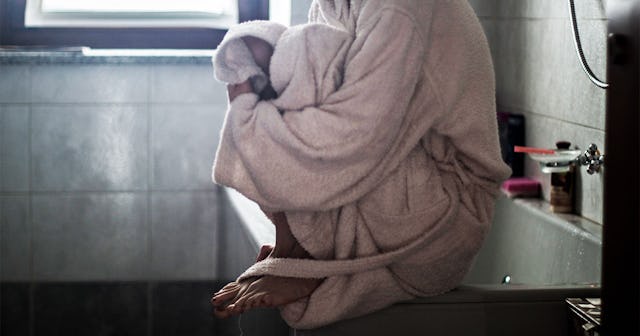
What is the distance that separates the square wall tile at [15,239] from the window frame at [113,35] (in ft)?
1.94

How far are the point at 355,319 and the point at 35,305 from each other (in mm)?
2019

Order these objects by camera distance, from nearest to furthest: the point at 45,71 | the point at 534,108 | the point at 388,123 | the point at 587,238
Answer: the point at 388,123, the point at 587,238, the point at 534,108, the point at 45,71

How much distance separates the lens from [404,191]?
1.68 m

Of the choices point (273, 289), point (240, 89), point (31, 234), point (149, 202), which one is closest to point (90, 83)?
point (149, 202)

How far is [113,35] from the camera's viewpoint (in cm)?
358

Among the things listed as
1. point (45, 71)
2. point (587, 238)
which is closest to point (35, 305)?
point (45, 71)

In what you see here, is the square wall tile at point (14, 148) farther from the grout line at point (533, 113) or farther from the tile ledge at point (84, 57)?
the grout line at point (533, 113)

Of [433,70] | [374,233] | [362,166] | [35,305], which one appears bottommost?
[35,305]

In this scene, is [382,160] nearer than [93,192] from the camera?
Yes

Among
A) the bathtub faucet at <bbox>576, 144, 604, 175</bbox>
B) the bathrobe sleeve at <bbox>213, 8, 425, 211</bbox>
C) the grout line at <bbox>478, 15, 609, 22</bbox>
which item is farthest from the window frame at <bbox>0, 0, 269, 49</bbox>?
the bathrobe sleeve at <bbox>213, 8, 425, 211</bbox>

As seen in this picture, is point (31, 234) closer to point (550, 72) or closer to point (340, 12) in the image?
point (550, 72)

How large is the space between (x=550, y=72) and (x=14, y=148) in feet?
6.01

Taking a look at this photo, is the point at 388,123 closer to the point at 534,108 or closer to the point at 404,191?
the point at 404,191

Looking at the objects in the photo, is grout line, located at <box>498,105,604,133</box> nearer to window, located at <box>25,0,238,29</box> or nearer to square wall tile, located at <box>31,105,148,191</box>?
window, located at <box>25,0,238,29</box>
